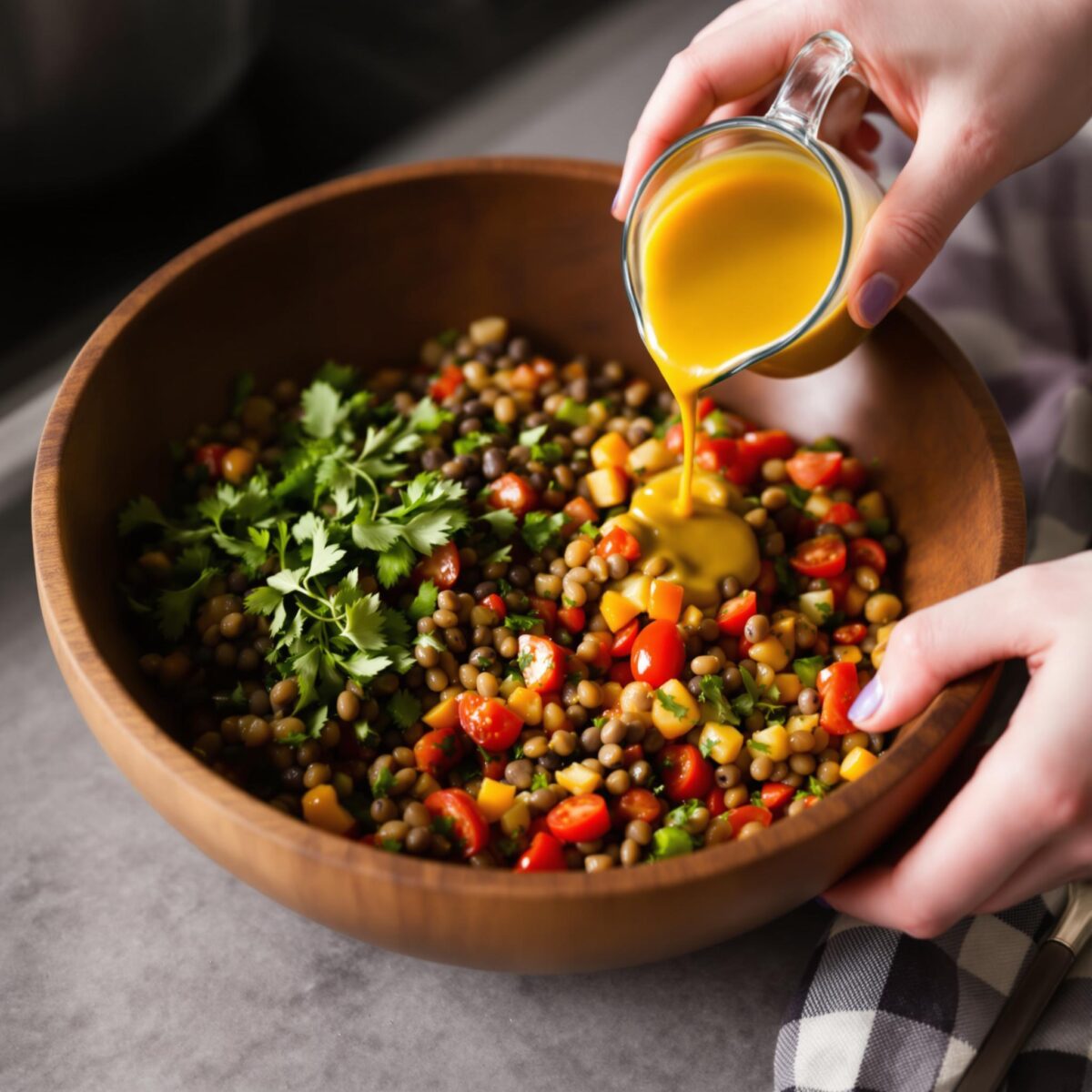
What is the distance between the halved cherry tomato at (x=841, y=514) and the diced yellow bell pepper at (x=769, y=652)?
0.32 meters

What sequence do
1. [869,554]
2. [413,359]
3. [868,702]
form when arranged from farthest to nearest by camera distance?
[413,359] → [869,554] → [868,702]

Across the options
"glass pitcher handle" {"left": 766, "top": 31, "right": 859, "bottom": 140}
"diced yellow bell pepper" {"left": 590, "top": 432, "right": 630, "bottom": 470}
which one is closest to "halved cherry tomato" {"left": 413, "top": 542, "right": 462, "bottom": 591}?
"diced yellow bell pepper" {"left": 590, "top": 432, "right": 630, "bottom": 470}

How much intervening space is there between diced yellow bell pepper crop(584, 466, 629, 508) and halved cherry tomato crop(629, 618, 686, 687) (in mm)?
335

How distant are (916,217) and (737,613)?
75 cm

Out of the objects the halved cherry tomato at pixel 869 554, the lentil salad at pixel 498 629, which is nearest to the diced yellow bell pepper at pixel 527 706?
the lentil salad at pixel 498 629

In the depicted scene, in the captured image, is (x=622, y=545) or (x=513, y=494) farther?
(x=513, y=494)

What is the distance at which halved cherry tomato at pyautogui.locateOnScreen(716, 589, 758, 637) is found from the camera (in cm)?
233

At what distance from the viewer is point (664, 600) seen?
7.55 ft

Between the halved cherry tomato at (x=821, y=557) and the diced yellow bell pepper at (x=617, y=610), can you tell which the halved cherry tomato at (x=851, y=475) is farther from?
the diced yellow bell pepper at (x=617, y=610)

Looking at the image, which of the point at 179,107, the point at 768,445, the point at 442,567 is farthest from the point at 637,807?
the point at 179,107

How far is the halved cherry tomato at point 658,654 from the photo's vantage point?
225cm

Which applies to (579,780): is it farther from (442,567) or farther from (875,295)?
(875,295)

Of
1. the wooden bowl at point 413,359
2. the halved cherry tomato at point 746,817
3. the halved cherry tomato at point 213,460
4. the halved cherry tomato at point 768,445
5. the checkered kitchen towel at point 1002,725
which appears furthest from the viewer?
the halved cherry tomato at point 768,445

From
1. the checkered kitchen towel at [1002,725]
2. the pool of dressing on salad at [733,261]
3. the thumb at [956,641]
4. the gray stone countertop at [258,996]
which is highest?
the pool of dressing on salad at [733,261]
